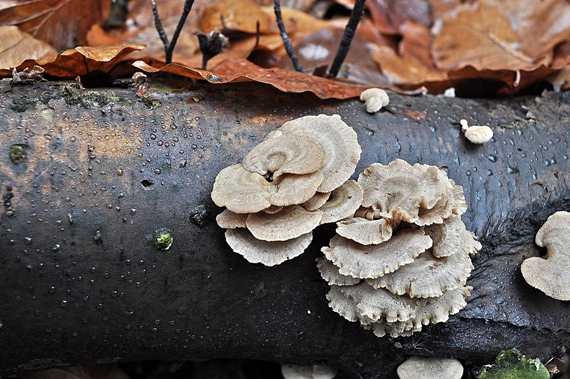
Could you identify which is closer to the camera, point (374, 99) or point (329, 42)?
point (374, 99)

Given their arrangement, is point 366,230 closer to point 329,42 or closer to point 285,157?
point 285,157

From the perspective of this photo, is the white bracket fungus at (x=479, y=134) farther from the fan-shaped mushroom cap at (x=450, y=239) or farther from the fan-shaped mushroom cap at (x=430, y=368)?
the fan-shaped mushroom cap at (x=430, y=368)

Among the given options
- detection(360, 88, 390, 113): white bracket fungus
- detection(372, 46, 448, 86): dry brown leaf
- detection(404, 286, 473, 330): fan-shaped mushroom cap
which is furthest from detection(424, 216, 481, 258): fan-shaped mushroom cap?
detection(372, 46, 448, 86): dry brown leaf

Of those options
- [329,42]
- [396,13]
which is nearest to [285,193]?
[329,42]

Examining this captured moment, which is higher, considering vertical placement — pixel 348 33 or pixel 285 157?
pixel 348 33

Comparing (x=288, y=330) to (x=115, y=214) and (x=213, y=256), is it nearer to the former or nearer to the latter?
(x=213, y=256)
